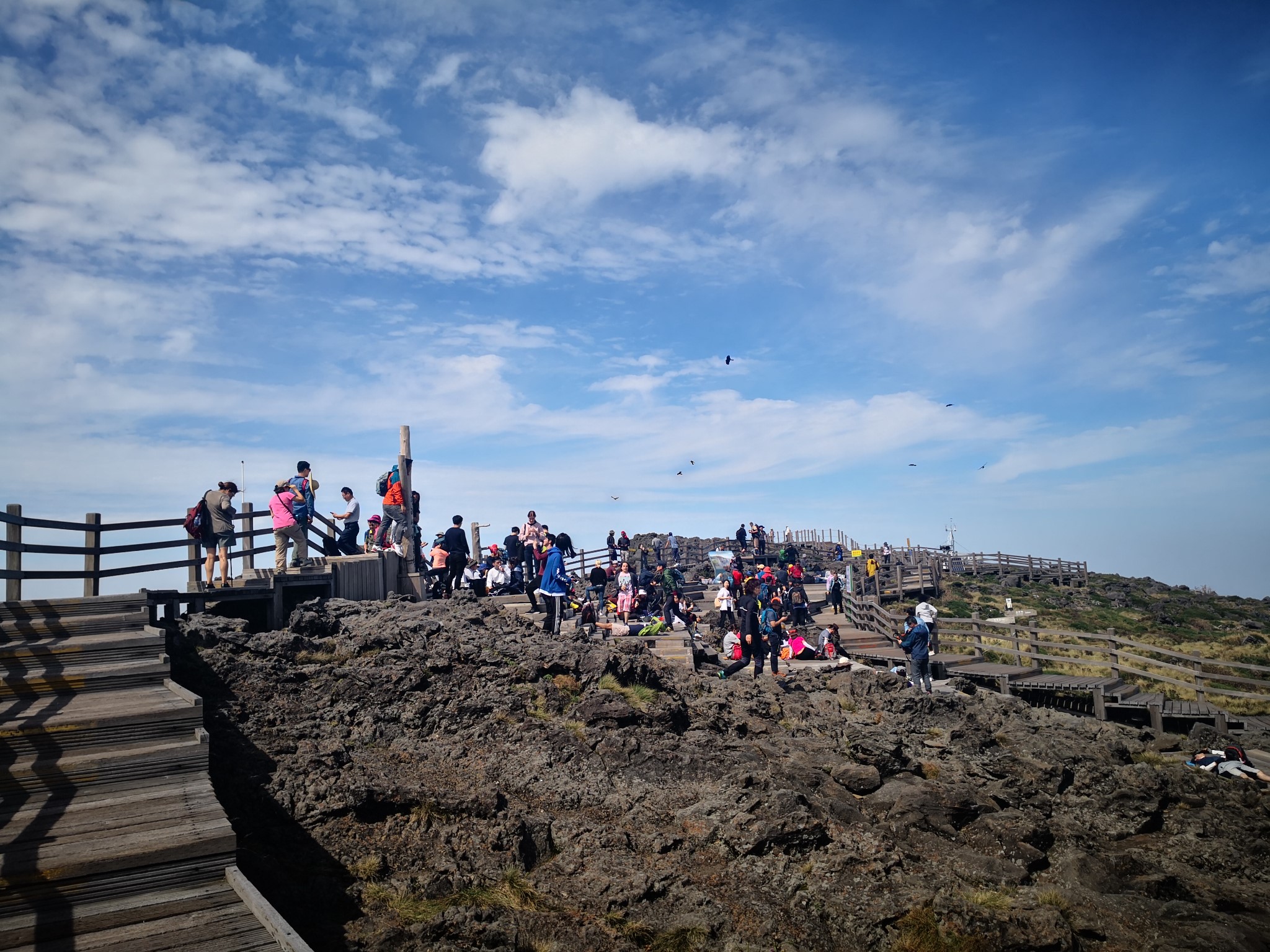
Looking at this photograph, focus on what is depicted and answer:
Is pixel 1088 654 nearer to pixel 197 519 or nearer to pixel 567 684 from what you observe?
pixel 567 684

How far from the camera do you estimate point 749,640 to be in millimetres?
16172

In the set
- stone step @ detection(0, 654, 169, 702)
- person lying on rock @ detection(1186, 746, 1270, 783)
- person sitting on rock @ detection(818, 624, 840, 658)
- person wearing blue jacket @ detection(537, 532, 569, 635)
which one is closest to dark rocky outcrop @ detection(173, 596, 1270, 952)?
person lying on rock @ detection(1186, 746, 1270, 783)

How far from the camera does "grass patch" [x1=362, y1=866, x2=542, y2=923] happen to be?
6242 mm

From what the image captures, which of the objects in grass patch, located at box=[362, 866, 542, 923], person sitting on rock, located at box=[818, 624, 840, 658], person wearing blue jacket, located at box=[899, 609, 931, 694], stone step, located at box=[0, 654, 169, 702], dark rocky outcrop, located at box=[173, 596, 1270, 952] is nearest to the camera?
grass patch, located at box=[362, 866, 542, 923]

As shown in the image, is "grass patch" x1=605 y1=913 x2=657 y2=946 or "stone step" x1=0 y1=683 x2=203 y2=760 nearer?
"stone step" x1=0 y1=683 x2=203 y2=760

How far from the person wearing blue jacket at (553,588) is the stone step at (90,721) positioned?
9.36 metres

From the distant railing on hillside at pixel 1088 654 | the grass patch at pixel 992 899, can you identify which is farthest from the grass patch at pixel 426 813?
the distant railing on hillside at pixel 1088 654

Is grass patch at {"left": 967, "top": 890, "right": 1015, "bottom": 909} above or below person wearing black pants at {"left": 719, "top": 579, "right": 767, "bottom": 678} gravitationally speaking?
below

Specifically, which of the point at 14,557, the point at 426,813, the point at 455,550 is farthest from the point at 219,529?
the point at 426,813

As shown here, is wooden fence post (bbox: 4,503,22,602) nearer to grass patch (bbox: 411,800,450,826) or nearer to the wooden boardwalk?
the wooden boardwalk

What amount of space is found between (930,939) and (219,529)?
11345mm

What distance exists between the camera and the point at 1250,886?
9.10 m

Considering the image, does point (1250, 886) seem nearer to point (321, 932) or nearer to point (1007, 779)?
point (1007, 779)

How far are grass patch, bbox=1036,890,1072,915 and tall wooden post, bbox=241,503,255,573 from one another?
488 inches
